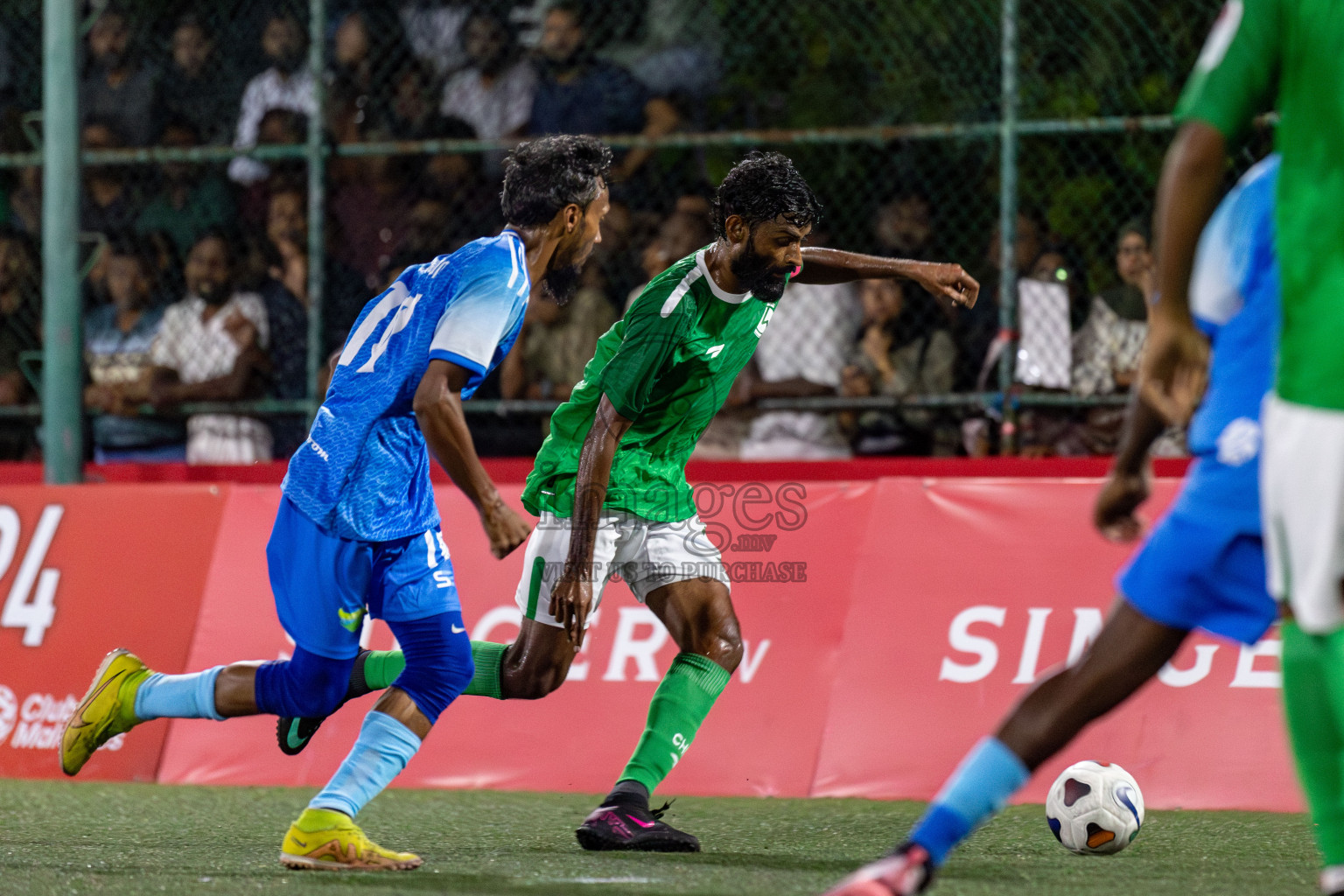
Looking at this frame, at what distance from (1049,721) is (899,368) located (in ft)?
15.4

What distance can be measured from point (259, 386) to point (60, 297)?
3.42 ft

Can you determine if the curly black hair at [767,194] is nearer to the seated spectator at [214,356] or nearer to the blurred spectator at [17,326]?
the seated spectator at [214,356]

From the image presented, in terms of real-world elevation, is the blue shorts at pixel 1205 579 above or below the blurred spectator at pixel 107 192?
below

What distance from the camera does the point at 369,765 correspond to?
4168mm

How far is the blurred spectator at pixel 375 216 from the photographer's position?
27.4 feet

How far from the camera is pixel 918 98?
7.72m

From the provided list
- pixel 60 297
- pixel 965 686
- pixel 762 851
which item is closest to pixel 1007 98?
pixel 965 686

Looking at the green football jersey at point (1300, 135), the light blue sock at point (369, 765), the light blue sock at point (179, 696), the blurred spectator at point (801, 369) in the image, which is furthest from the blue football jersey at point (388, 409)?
the blurred spectator at point (801, 369)

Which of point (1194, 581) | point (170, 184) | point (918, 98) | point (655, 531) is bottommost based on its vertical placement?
point (655, 531)

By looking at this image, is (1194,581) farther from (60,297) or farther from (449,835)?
(60,297)

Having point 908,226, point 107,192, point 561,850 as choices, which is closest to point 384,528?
point 561,850

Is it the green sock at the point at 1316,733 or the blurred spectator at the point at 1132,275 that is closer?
the green sock at the point at 1316,733

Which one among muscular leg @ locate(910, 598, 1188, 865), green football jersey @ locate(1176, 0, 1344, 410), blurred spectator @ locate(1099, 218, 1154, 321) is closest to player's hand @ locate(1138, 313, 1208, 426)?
green football jersey @ locate(1176, 0, 1344, 410)

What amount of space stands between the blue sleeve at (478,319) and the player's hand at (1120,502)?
1.71 meters
